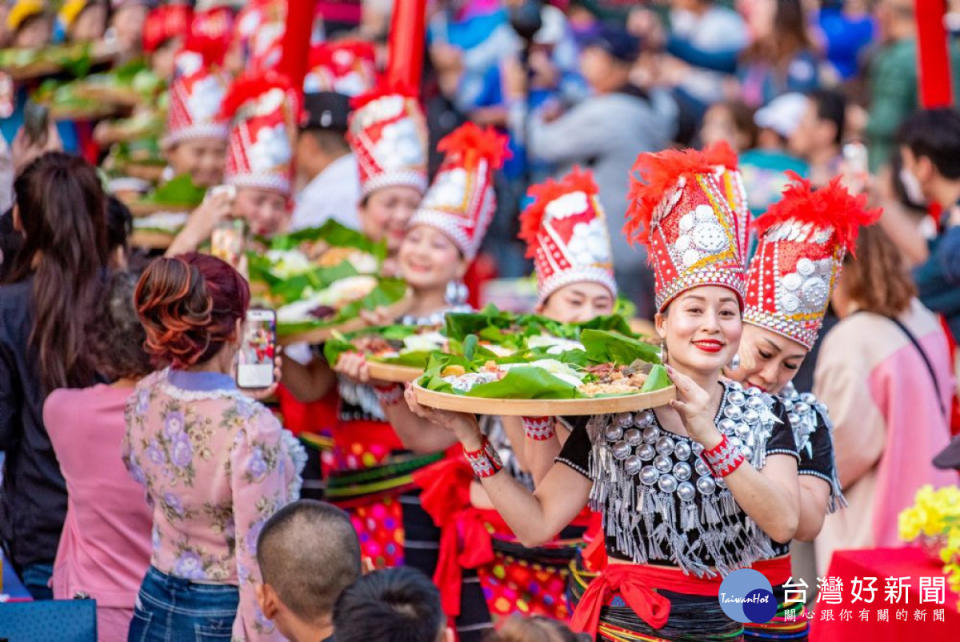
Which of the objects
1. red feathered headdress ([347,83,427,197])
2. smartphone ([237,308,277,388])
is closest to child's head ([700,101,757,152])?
red feathered headdress ([347,83,427,197])

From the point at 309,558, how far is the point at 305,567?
0.07 feet

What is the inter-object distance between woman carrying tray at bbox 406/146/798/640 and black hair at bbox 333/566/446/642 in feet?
2.00

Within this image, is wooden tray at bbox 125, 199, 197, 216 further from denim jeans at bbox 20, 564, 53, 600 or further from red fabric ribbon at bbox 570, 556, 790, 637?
red fabric ribbon at bbox 570, 556, 790, 637

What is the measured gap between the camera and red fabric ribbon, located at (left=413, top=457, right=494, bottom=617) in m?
4.27

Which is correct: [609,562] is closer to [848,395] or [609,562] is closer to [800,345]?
[800,345]

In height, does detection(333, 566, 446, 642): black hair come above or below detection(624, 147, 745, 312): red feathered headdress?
below

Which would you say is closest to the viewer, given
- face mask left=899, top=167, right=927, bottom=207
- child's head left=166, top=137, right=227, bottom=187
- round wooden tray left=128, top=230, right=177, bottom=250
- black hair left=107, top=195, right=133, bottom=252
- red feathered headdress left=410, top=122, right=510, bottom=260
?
black hair left=107, top=195, right=133, bottom=252

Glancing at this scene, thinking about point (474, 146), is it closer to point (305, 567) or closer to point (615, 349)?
point (615, 349)

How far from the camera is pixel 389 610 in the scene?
2408mm

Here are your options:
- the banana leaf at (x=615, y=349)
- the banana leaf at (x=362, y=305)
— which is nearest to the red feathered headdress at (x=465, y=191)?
the banana leaf at (x=362, y=305)

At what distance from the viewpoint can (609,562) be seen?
3.22 metres

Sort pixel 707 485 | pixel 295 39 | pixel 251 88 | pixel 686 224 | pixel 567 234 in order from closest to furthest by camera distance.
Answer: pixel 707 485 → pixel 686 224 → pixel 567 234 → pixel 251 88 → pixel 295 39

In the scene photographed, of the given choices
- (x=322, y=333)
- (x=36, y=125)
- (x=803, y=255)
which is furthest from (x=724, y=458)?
(x=36, y=125)

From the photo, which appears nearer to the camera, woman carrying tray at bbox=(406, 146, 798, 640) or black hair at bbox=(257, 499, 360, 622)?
black hair at bbox=(257, 499, 360, 622)
